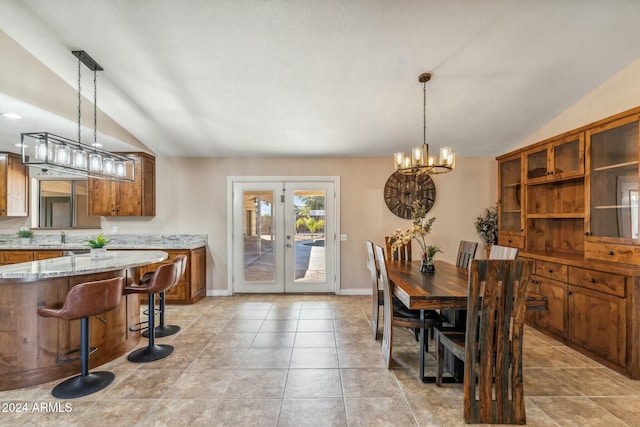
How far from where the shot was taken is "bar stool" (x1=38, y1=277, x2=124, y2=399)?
7.16 ft

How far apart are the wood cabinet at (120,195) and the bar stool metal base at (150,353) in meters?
2.55

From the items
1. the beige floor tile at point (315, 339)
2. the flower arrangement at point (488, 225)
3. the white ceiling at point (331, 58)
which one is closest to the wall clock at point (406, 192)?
the flower arrangement at point (488, 225)

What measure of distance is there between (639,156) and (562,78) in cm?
109

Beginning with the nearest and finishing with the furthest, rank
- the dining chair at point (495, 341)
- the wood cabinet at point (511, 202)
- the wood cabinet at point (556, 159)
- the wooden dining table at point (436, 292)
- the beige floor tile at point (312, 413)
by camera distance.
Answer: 1. the dining chair at point (495, 341)
2. the beige floor tile at point (312, 413)
3. the wooden dining table at point (436, 292)
4. the wood cabinet at point (556, 159)
5. the wood cabinet at point (511, 202)

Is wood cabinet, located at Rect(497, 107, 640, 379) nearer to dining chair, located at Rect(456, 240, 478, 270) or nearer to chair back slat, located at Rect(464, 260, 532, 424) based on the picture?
dining chair, located at Rect(456, 240, 478, 270)

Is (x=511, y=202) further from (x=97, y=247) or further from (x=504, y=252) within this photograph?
(x=97, y=247)

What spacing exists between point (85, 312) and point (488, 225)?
207 inches

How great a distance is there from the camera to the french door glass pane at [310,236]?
16.5 feet

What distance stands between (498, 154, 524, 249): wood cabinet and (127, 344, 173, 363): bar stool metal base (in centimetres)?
452

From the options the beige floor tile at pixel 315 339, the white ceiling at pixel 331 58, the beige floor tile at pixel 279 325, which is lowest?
the beige floor tile at pixel 279 325

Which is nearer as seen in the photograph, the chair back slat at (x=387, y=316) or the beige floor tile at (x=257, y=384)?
the beige floor tile at (x=257, y=384)

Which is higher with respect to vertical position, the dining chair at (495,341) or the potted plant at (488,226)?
the potted plant at (488,226)

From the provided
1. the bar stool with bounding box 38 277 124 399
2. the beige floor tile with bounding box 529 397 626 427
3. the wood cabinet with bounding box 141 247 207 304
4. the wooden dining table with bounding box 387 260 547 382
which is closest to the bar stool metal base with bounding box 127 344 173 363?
the bar stool with bounding box 38 277 124 399

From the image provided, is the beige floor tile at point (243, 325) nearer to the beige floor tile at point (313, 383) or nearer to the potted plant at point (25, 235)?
the beige floor tile at point (313, 383)
